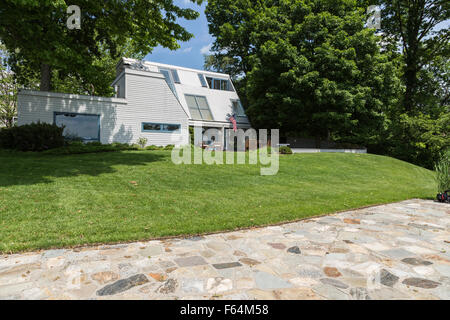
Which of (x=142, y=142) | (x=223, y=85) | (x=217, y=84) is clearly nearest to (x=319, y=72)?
(x=223, y=85)

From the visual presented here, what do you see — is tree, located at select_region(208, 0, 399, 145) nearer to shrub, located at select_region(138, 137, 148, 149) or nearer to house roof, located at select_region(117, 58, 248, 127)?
house roof, located at select_region(117, 58, 248, 127)

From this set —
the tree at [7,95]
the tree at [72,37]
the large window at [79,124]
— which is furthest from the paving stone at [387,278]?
the tree at [7,95]

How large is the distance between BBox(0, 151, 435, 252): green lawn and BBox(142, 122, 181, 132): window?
5.71m

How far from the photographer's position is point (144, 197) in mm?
6555

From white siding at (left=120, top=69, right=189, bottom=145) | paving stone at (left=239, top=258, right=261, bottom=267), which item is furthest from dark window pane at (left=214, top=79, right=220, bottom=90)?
paving stone at (left=239, top=258, right=261, bottom=267)

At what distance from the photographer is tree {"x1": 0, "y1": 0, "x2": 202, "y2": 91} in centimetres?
856

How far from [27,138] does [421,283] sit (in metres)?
15.2

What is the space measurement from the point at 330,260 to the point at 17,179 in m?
8.31

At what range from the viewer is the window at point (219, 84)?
25.0 meters

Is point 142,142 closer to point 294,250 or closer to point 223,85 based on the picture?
point 223,85

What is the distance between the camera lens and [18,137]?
1186 centimetres

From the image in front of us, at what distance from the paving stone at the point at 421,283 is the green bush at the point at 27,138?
14.7 meters

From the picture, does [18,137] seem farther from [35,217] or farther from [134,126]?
[35,217]
